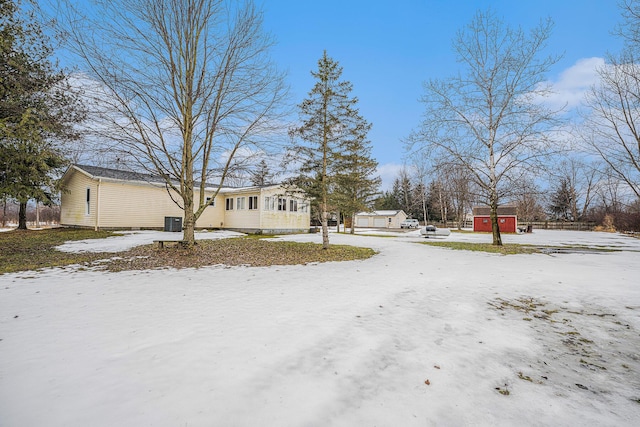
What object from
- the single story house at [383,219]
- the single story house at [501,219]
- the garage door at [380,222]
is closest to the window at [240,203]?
the single story house at [501,219]

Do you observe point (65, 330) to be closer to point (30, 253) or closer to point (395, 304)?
point (395, 304)

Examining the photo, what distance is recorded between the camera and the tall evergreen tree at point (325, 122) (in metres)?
12.1

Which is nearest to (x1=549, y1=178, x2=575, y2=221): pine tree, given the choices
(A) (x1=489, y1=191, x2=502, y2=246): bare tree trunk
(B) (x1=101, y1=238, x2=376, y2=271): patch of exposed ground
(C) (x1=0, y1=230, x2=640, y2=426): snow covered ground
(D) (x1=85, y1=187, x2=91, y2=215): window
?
(A) (x1=489, y1=191, x2=502, y2=246): bare tree trunk

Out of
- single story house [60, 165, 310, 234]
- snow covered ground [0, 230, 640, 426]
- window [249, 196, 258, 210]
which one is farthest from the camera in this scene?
window [249, 196, 258, 210]

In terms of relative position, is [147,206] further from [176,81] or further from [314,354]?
[314,354]

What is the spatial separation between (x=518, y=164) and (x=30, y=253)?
20.5 m

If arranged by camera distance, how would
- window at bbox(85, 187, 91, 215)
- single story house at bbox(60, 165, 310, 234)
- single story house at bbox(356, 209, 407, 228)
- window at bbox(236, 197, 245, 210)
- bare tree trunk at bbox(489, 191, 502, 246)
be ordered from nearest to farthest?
bare tree trunk at bbox(489, 191, 502, 246), single story house at bbox(60, 165, 310, 234), window at bbox(85, 187, 91, 215), window at bbox(236, 197, 245, 210), single story house at bbox(356, 209, 407, 228)

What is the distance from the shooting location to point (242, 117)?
32.6 ft

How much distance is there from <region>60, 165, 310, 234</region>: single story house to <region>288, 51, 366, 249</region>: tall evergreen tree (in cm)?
445

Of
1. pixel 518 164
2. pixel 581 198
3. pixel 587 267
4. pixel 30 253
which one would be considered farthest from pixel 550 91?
pixel 581 198

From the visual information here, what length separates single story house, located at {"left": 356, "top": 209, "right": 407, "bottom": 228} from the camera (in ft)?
165

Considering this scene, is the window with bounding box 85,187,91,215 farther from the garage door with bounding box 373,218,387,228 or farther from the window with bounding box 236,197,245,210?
the garage door with bounding box 373,218,387,228

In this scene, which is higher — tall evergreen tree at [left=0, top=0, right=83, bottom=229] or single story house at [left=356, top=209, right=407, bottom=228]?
tall evergreen tree at [left=0, top=0, right=83, bottom=229]

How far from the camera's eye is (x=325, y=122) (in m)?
12.0
